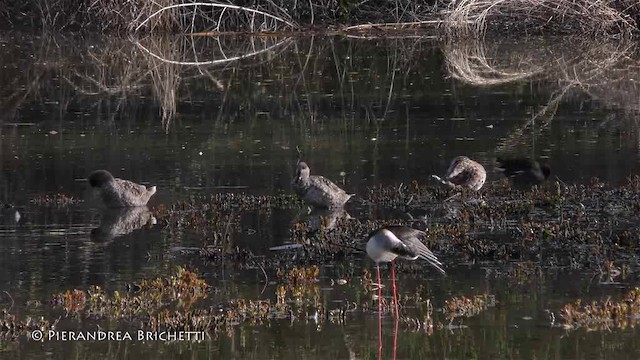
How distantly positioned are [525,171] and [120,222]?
397cm

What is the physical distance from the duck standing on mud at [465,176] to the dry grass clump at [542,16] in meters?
15.1

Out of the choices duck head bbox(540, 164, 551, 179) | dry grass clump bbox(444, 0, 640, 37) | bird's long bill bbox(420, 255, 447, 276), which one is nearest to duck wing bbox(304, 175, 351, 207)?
duck head bbox(540, 164, 551, 179)

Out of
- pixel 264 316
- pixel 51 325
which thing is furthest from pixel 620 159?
pixel 51 325

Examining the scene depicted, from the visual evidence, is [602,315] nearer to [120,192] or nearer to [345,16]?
[120,192]

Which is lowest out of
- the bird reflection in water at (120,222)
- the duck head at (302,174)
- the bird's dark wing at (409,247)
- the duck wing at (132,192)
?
the bird reflection in water at (120,222)

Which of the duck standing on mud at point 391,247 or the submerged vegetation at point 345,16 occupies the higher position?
the submerged vegetation at point 345,16

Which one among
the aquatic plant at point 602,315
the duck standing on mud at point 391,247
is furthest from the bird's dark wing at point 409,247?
the aquatic plant at point 602,315

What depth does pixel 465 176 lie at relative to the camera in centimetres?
1284

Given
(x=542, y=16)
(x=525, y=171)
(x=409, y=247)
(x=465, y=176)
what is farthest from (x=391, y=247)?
(x=542, y=16)

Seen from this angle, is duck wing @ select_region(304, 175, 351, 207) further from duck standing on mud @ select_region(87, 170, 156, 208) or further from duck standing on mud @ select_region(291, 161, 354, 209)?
duck standing on mud @ select_region(87, 170, 156, 208)

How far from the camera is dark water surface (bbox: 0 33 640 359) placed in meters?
8.22

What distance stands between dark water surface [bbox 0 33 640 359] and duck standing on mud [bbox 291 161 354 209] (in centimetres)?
16

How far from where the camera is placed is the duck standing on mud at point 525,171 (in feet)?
43.9

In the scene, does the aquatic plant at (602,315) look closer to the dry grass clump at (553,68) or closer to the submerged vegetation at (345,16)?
the dry grass clump at (553,68)
